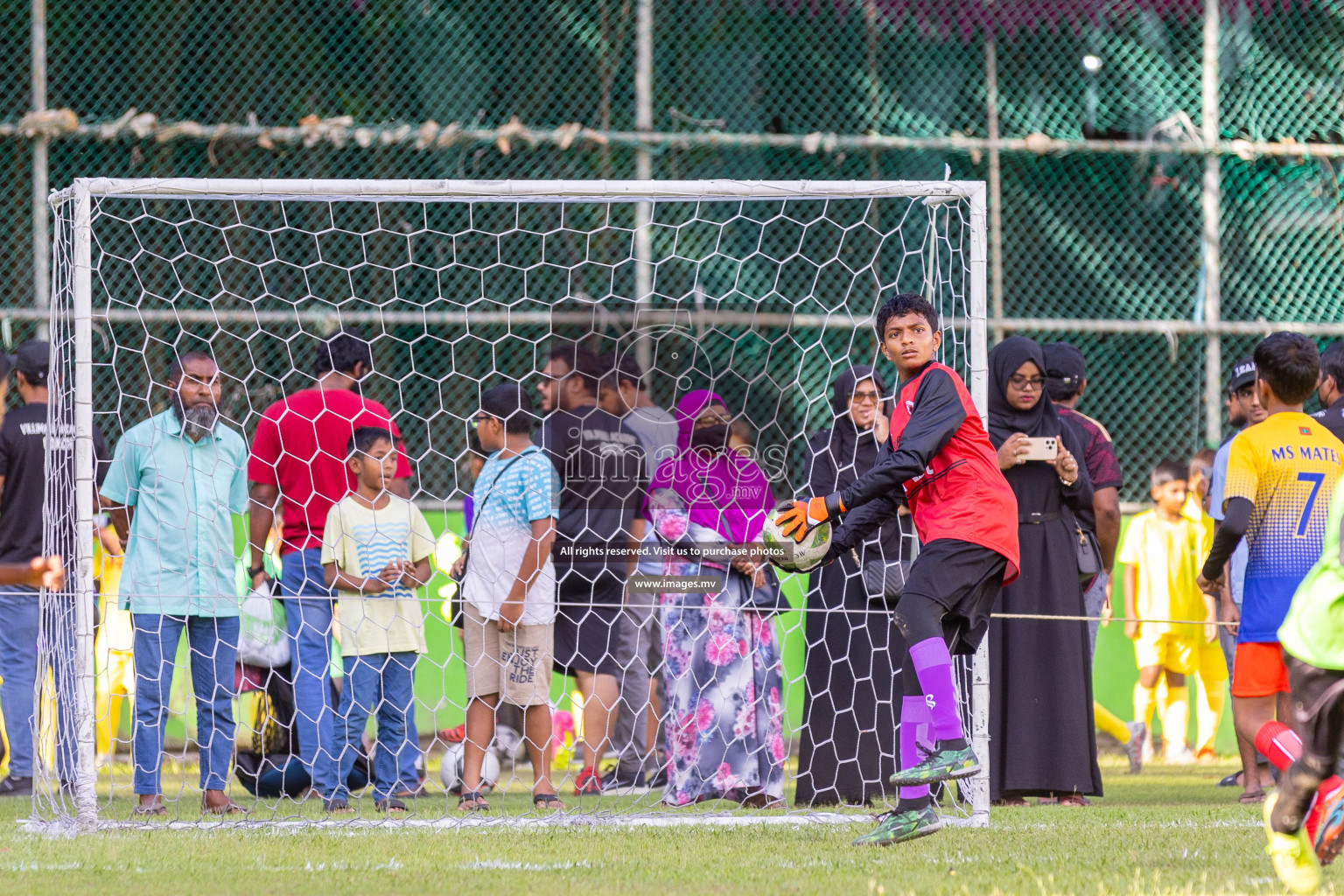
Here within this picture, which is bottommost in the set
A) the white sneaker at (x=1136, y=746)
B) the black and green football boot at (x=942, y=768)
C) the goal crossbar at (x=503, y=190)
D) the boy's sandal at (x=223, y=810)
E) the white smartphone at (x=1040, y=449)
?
the white sneaker at (x=1136, y=746)

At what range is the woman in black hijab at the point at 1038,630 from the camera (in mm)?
6754

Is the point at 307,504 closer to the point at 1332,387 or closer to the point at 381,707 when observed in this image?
the point at 381,707

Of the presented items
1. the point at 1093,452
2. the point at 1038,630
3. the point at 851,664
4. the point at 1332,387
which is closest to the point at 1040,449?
the point at 1093,452

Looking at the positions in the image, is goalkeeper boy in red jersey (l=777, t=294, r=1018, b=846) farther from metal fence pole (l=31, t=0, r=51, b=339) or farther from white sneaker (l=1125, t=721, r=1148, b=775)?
metal fence pole (l=31, t=0, r=51, b=339)

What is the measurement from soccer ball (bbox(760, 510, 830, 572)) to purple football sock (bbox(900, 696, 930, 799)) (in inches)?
22.8

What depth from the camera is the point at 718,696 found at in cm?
700

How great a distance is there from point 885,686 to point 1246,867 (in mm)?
2482

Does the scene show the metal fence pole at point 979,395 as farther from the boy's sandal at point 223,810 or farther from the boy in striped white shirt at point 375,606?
the boy's sandal at point 223,810

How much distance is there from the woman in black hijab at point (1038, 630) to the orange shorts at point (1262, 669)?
1.23 metres

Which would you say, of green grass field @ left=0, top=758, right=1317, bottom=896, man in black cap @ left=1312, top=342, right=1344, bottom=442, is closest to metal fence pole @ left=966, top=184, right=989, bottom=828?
green grass field @ left=0, top=758, right=1317, bottom=896

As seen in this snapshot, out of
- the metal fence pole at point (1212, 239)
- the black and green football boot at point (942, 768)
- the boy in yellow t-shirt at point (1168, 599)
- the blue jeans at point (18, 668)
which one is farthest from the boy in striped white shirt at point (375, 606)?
the metal fence pole at point (1212, 239)

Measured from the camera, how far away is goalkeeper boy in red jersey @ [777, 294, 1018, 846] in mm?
4992

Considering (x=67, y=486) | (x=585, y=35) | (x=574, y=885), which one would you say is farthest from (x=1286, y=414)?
(x=585, y=35)

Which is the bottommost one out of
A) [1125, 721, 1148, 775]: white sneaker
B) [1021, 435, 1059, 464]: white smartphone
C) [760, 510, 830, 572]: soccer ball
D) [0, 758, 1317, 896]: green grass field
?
[1125, 721, 1148, 775]: white sneaker
